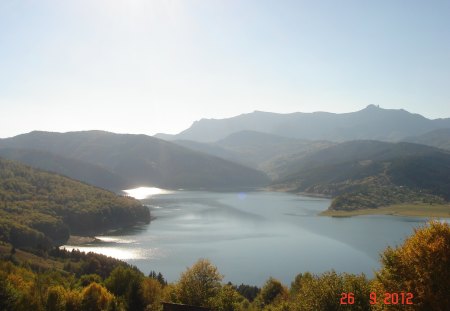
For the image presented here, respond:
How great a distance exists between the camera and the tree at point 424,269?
25.5 metres

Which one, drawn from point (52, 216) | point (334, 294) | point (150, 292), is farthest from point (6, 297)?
point (52, 216)

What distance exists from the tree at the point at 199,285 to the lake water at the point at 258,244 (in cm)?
→ 4265

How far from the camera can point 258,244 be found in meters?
138

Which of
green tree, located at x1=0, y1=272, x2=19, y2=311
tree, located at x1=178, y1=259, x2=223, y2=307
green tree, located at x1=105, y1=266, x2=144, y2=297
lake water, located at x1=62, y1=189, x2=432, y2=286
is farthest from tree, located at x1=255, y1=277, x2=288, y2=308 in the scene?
green tree, located at x1=0, y1=272, x2=19, y2=311

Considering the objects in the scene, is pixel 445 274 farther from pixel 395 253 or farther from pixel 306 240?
pixel 306 240

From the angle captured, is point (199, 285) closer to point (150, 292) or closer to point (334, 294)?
point (150, 292)

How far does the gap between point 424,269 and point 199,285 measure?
31.1 m

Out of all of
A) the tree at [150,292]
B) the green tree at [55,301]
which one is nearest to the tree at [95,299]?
the green tree at [55,301]

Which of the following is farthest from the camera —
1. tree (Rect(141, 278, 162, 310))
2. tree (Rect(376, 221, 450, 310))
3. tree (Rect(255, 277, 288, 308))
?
tree (Rect(255, 277, 288, 308))

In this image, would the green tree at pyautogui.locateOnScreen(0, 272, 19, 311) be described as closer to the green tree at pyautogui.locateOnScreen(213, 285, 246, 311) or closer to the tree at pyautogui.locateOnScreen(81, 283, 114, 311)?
the tree at pyautogui.locateOnScreen(81, 283, 114, 311)

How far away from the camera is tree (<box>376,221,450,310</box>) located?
25.5 metres

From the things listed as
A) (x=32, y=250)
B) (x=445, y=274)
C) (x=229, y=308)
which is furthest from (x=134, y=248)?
(x=445, y=274)

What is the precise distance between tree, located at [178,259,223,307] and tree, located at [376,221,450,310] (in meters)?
24.6

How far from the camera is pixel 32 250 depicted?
117m
